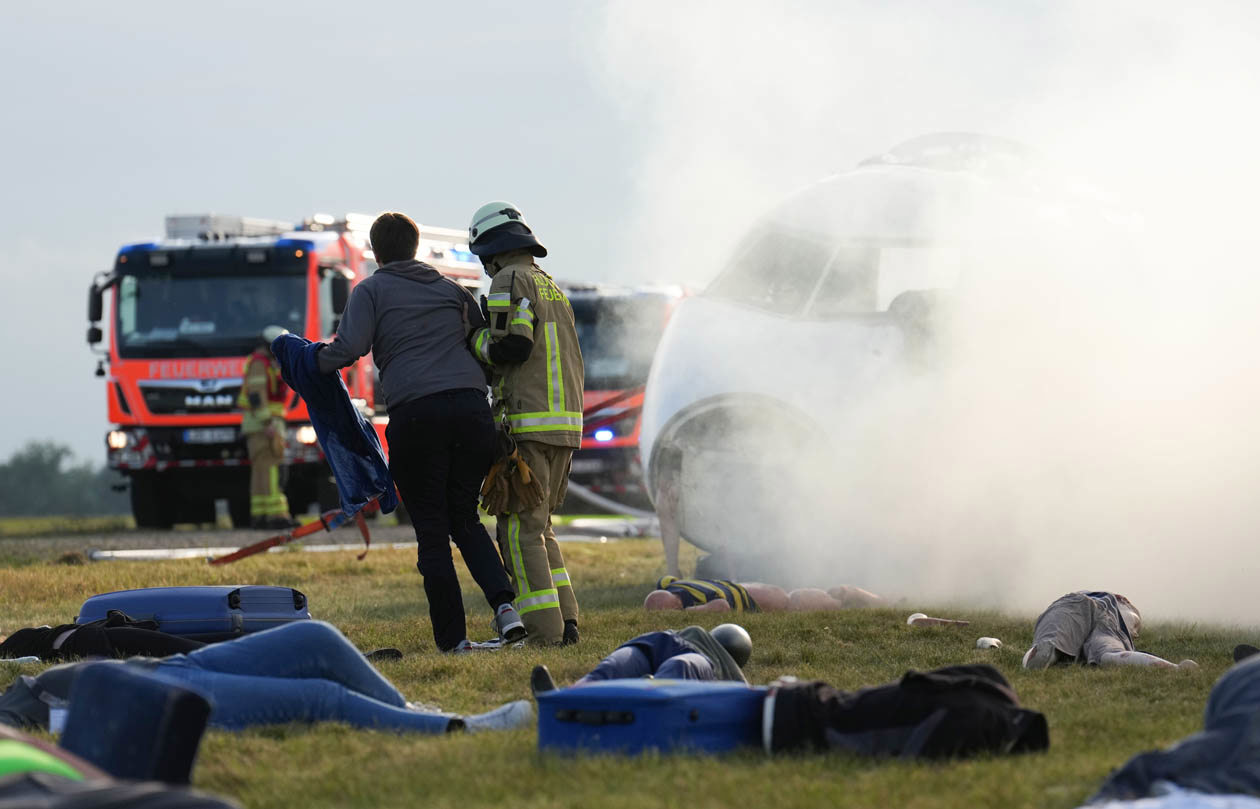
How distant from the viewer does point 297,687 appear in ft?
16.6

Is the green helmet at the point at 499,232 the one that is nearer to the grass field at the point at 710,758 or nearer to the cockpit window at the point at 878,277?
the grass field at the point at 710,758

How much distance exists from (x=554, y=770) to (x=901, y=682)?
3.16 ft

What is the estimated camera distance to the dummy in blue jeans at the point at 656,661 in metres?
5.12

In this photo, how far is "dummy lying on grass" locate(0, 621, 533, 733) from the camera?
502 cm

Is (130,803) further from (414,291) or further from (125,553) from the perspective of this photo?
(125,553)

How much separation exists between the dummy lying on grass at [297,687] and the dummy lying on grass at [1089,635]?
2504mm

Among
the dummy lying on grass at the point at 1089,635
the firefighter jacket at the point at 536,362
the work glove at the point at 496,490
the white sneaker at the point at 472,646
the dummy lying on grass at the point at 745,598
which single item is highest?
the firefighter jacket at the point at 536,362

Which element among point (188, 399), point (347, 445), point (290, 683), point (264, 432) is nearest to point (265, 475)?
point (264, 432)

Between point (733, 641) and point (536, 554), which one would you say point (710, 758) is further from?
point (536, 554)

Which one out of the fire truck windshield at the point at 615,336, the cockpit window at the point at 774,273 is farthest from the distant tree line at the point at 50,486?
the cockpit window at the point at 774,273

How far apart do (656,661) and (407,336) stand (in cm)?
283

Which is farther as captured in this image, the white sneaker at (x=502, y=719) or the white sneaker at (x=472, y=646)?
the white sneaker at (x=472, y=646)

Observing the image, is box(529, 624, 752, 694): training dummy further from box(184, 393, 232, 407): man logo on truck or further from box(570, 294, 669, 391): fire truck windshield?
box(570, 294, 669, 391): fire truck windshield

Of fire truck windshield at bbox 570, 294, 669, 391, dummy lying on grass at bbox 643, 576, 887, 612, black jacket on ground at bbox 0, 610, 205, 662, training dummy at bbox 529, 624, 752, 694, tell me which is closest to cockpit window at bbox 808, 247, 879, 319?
dummy lying on grass at bbox 643, 576, 887, 612
